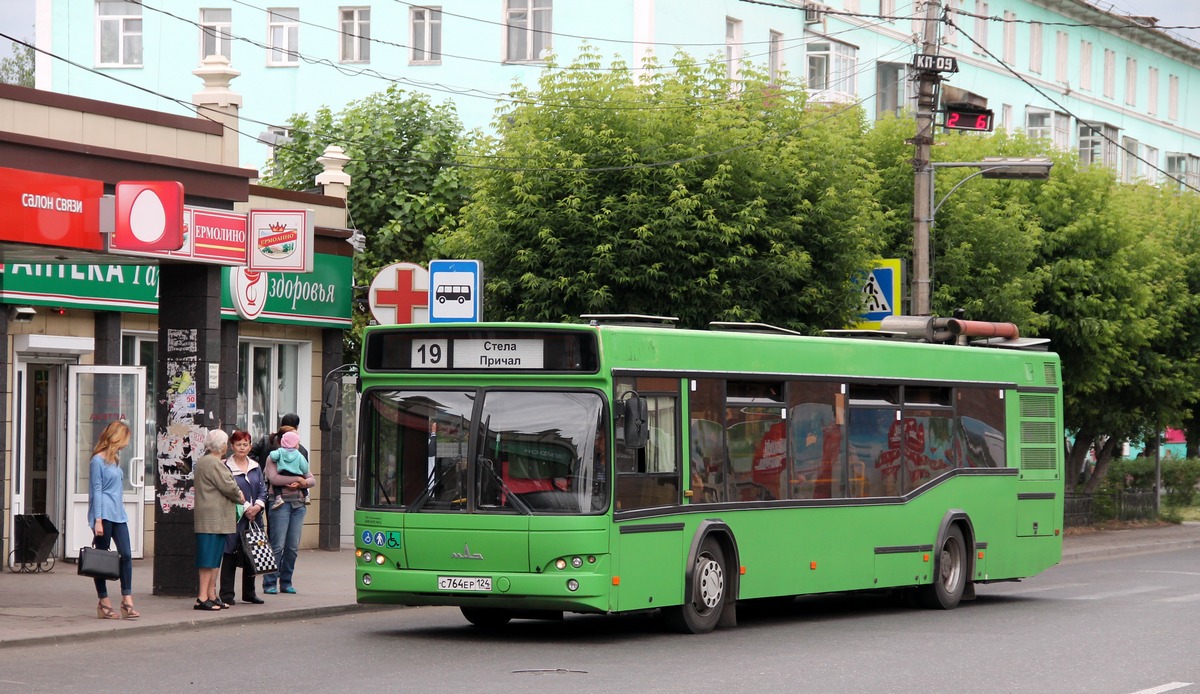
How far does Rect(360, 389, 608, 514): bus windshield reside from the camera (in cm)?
1412

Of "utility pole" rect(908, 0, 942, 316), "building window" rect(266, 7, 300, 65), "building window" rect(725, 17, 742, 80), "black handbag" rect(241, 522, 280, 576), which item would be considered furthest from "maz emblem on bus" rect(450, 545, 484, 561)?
"building window" rect(266, 7, 300, 65)

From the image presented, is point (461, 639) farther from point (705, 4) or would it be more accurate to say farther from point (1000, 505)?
point (705, 4)

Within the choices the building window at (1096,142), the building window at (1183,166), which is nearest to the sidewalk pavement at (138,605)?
the building window at (1096,142)

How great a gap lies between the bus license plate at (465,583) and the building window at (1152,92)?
58428 millimetres

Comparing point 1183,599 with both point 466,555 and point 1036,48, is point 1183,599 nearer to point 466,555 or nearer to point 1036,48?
point 466,555

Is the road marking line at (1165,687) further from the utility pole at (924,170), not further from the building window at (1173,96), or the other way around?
the building window at (1173,96)

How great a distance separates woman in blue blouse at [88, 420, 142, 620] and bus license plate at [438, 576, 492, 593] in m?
2.69

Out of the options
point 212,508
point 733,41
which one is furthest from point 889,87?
point 212,508

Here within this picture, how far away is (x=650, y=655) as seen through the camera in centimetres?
1362

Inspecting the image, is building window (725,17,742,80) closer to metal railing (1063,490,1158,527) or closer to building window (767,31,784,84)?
building window (767,31,784,84)

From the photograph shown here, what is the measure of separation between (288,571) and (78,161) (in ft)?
15.1

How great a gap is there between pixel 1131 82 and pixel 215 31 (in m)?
35.5

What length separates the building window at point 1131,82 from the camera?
65938 millimetres

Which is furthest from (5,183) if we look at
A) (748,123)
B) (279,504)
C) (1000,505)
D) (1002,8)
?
(1002,8)
